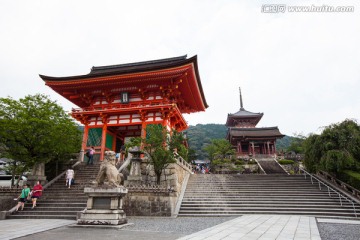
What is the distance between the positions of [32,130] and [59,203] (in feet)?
15.9

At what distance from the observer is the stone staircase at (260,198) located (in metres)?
10.9

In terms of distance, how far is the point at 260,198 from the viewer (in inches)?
493

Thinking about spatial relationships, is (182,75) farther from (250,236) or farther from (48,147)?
(250,236)

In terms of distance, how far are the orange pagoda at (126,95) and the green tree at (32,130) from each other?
4148 millimetres

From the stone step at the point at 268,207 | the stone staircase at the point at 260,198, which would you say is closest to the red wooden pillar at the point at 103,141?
the stone staircase at the point at 260,198

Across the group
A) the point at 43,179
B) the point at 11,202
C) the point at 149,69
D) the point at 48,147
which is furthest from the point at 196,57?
the point at 11,202

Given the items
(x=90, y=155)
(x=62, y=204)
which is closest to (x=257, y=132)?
(x=90, y=155)

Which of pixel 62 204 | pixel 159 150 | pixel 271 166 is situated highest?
pixel 159 150

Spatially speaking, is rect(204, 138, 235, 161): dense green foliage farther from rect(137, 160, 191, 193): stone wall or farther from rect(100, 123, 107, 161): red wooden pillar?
rect(137, 160, 191, 193): stone wall

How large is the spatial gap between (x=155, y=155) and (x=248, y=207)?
5532mm

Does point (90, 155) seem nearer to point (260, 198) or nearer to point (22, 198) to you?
point (22, 198)

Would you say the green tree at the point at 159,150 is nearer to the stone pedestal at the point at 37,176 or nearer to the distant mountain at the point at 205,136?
the stone pedestal at the point at 37,176

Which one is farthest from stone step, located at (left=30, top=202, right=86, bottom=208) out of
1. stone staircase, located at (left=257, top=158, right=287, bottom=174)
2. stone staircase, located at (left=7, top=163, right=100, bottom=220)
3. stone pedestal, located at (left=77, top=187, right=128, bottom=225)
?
stone staircase, located at (left=257, top=158, right=287, bottom=174)

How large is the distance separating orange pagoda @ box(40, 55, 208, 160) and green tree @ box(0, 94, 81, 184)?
4.15 m
